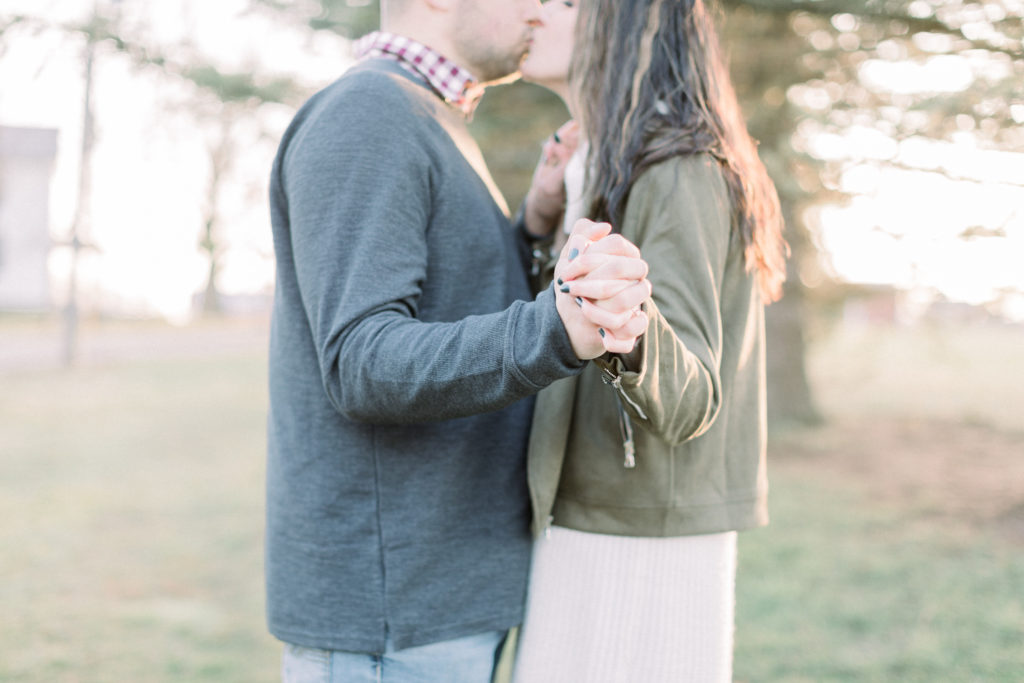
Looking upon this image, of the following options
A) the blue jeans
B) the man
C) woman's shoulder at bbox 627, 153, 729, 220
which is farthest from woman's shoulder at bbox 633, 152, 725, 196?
the blue jeans

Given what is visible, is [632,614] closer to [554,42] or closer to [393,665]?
[393,665]

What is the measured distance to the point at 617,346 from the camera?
40.9 inches

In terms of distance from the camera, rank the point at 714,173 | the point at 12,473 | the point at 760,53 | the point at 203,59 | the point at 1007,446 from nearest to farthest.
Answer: the point at 714,173 < the point at 760,53 < the point at 203,59 < the point at 12,473 < the point at 1007,446

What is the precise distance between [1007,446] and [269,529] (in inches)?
362

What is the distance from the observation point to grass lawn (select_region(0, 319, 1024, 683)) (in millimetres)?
4113

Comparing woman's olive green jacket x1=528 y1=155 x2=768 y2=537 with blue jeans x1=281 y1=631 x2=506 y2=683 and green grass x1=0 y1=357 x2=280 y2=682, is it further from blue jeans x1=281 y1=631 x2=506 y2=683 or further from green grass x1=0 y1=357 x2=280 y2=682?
green grass x1=0 y1=357 x2=280 y2=682

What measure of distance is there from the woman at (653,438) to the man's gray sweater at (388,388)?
0.12 metres

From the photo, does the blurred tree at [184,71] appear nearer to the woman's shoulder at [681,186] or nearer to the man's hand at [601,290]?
the woman's shoulder at [681,186]

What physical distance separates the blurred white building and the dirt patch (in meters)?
25.5

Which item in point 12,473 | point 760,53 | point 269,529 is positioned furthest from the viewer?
point 12,473

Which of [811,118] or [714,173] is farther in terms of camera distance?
[811,118]

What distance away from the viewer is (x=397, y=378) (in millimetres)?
1213

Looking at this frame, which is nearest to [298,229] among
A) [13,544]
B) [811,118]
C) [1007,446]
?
[811,118]

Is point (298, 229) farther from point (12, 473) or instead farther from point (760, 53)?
point (12, 473)
